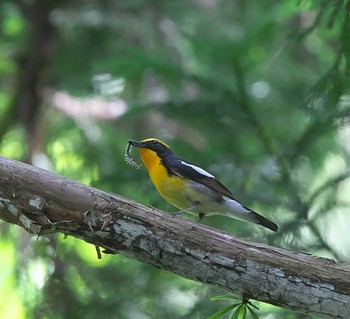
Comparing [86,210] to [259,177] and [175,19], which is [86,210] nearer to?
[259,177]

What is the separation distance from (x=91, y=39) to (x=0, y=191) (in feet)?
16.0

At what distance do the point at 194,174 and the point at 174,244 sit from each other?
55.0 inches

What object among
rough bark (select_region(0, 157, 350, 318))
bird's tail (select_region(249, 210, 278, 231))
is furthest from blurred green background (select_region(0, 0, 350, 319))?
rough bark (select_region(0, 157, 350, 318))

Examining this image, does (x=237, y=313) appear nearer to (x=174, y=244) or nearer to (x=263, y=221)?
(x=174, y=244)

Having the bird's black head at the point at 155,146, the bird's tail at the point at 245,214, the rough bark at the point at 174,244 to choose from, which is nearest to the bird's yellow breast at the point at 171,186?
the bird's black head at the point at 155,146

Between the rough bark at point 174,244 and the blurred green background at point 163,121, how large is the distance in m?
1.26

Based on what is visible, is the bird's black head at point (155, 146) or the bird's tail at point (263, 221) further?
the bird's black head at point (155, 146)

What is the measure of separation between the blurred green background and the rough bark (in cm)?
126

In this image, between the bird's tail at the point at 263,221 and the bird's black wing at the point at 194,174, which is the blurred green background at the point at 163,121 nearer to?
the bird's tail at the point at 263,221

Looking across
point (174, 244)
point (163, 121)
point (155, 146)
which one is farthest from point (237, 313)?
point (163, 121)

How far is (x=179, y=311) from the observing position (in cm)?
609

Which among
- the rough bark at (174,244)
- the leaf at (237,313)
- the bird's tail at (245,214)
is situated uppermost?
the rough bark at (174,244)

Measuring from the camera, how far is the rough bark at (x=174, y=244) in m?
3.07

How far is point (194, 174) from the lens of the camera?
4.50 m
